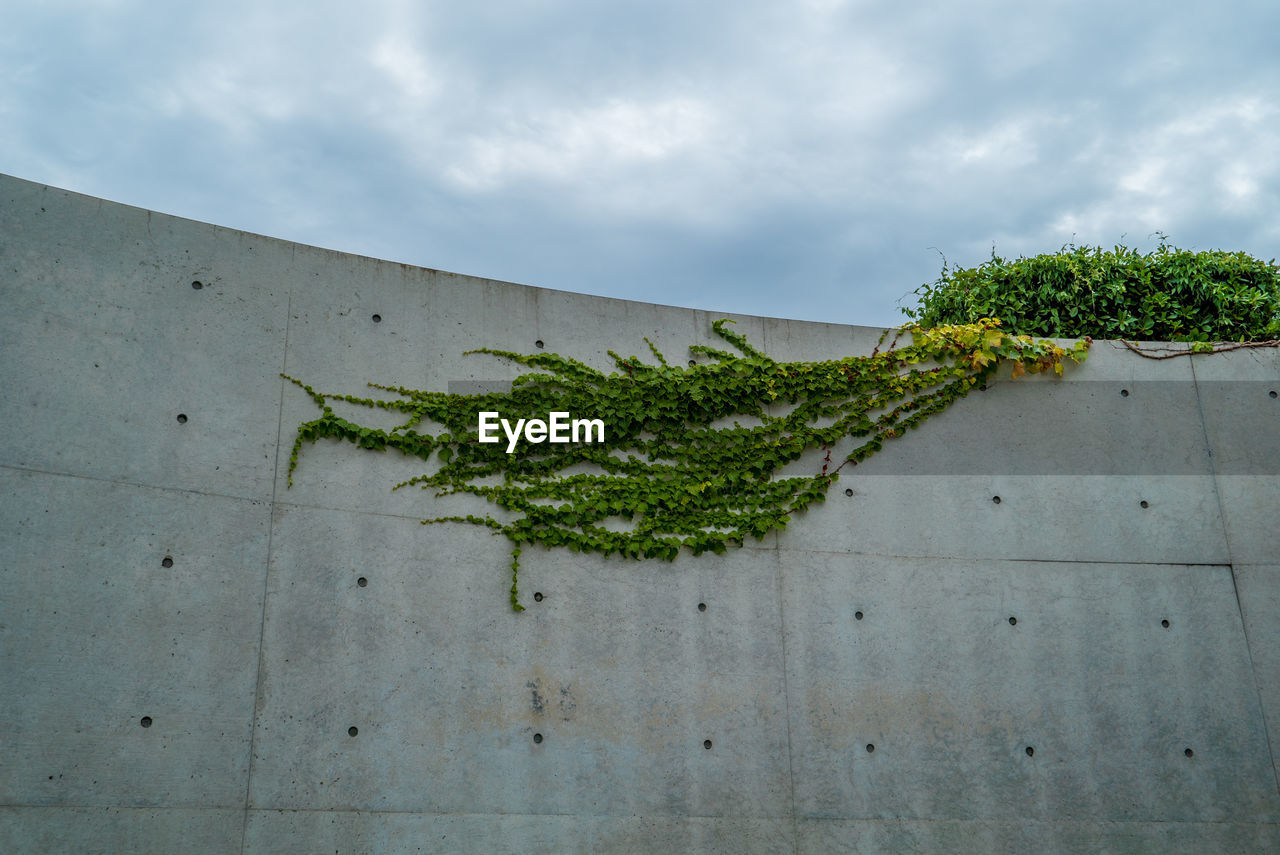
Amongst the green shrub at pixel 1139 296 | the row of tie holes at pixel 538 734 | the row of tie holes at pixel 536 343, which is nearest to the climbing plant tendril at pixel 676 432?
the row of tie holes at pixel 536 343

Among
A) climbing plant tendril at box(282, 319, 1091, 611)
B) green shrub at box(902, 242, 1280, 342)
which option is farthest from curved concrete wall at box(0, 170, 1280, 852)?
green shrub at box(902, 242, 1280, 342)

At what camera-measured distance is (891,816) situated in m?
5.72

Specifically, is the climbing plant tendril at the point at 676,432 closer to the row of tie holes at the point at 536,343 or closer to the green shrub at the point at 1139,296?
the row of tie holes at the point at 536,343

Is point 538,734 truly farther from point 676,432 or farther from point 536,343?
point 536,343

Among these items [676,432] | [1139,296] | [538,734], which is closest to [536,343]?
[676,432]

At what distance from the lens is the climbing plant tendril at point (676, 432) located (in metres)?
5.62

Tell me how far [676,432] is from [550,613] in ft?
4.37

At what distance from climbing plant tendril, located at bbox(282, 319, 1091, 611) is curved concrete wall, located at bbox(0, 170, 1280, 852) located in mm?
141

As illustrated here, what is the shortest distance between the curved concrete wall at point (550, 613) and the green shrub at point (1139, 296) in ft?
1.84

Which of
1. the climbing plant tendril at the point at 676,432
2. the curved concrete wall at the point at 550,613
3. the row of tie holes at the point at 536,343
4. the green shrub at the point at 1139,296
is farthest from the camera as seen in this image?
the green shrub at the point at 1139,296

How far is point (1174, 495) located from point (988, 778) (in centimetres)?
233

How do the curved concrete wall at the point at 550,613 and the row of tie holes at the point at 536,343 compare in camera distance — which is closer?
the curved concrete wall at the point at 550,613

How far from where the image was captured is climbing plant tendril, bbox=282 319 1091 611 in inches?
221

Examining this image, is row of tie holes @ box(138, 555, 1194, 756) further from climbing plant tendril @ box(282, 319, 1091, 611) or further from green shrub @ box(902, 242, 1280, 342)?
green shrub @ box(902, 242, 1280, 342)
